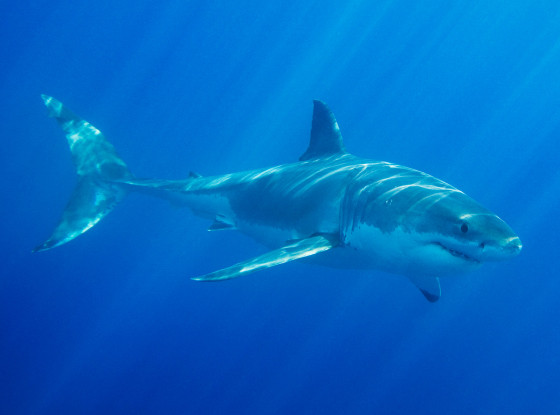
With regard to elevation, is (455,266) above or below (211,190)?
above

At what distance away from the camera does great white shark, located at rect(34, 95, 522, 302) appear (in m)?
3.59

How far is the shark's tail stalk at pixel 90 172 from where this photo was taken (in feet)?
26.8

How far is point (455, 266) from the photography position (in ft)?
11.8

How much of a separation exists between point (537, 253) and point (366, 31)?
4040 cm

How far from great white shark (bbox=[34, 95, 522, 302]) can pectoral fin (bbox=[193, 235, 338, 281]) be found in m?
0.01

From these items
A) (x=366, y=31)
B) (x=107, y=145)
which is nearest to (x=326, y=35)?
(x=366, y=31)

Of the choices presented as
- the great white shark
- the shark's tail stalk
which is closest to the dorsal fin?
the great white shark

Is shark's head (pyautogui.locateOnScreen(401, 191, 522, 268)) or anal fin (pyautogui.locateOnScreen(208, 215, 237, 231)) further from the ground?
shark's head (pyautogui.locateOnScreen(401, 191, 522, 268))

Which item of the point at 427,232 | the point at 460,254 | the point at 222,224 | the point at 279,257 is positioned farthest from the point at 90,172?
the point at 460,254

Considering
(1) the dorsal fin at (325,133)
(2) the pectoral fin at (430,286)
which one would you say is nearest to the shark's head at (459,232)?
(2) the pectoral fin at (430,286)

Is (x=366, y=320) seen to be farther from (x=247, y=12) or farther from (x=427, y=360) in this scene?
(x=247, y=12)

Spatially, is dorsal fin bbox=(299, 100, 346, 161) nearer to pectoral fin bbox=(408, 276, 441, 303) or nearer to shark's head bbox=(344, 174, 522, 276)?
shark's head bbox=(344, 174, 522, 276)

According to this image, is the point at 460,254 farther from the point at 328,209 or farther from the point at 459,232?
the point at 328,209

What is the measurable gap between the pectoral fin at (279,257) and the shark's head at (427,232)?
1.06 feet
